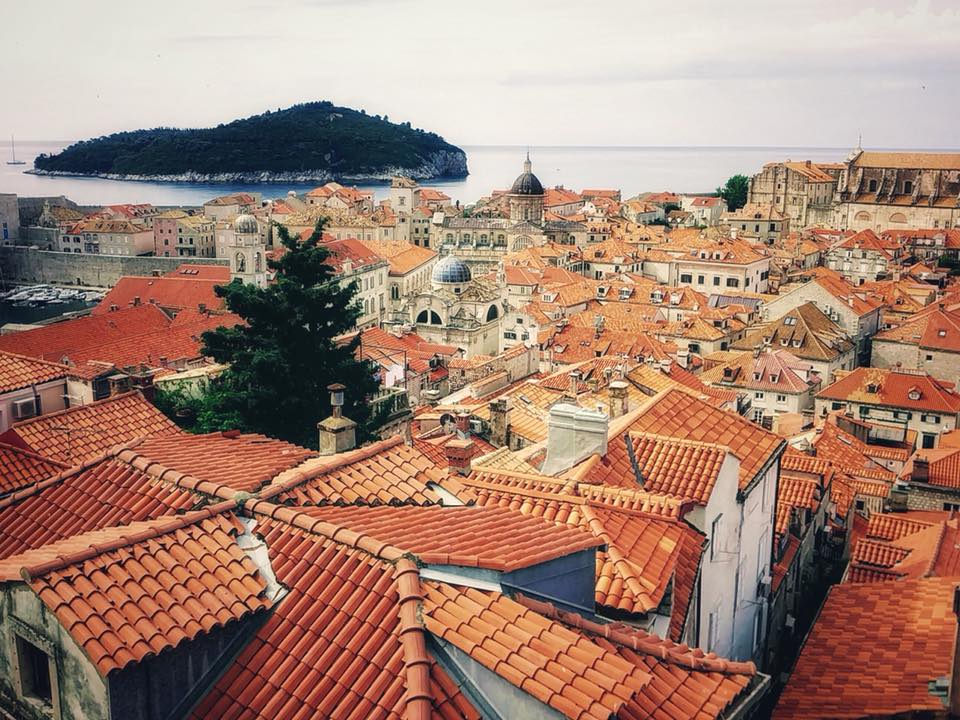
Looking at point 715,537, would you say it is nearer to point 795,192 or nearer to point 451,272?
point 451,272

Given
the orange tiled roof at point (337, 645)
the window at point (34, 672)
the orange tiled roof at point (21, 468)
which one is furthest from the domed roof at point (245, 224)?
the window at point (34, 672)

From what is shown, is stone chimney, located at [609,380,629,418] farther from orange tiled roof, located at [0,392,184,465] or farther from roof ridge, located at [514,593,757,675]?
roof ridge, located at [514,593,757,675]

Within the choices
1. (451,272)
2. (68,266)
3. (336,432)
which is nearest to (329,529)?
(336,432)

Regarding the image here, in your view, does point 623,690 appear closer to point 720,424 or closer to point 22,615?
point 22,615

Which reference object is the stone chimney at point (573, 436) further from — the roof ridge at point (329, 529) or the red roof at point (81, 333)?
the red roof at point (81, 333)

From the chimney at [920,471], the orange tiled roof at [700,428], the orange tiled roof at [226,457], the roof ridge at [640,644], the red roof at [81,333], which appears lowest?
the chimney at [920,471]
